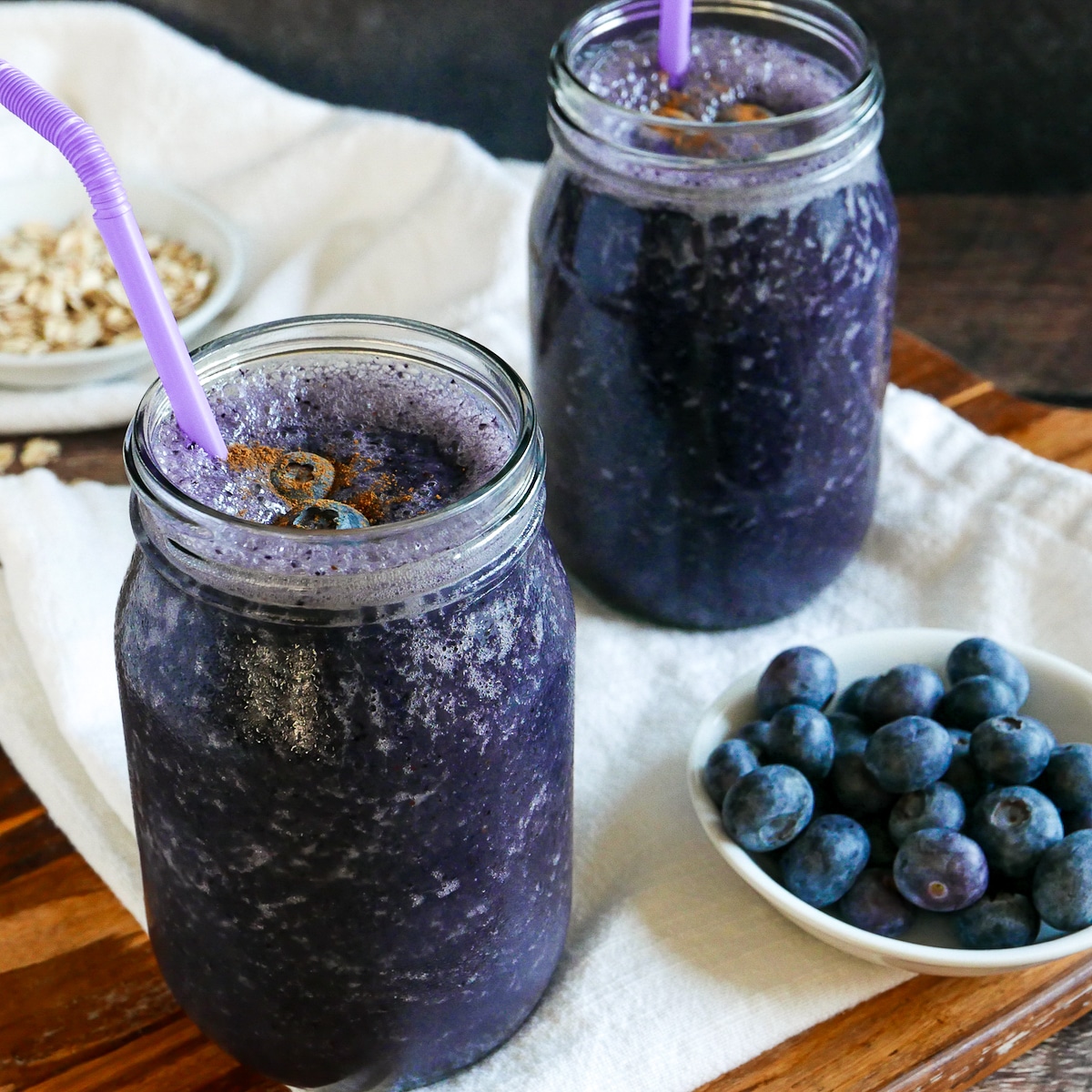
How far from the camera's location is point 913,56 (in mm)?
1842

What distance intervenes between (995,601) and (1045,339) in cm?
73

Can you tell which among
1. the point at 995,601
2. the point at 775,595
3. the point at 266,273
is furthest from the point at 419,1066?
the point at 266,273

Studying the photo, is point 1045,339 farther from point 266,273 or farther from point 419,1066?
point 419,1066

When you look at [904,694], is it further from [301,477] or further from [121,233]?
[121,233]

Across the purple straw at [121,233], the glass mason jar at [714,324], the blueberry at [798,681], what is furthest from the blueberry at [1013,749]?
the purple straw at [121,233]

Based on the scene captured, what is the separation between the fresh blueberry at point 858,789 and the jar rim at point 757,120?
37 cm

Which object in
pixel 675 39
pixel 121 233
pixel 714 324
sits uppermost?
pixel 121 233

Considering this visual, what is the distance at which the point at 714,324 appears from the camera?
96 centimetres

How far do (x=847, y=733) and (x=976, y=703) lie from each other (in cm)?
8

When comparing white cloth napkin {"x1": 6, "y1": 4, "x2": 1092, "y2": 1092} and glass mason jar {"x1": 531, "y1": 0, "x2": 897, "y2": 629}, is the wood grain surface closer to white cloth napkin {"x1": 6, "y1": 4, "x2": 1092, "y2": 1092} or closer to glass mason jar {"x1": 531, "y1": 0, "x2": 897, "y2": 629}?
white cloth napkin {"x1": 6, "y1": 4, "x2": 1092, "y2": 1092}

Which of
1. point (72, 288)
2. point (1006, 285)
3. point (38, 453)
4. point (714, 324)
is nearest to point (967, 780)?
point (714, 324)

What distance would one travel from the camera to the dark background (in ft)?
5.73

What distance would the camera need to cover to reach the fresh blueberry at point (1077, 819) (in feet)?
2.87

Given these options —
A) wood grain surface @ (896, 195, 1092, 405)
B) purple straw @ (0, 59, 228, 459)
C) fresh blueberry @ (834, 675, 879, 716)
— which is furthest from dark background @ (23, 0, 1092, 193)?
purple straw @ (0, 59, 228, 459)
